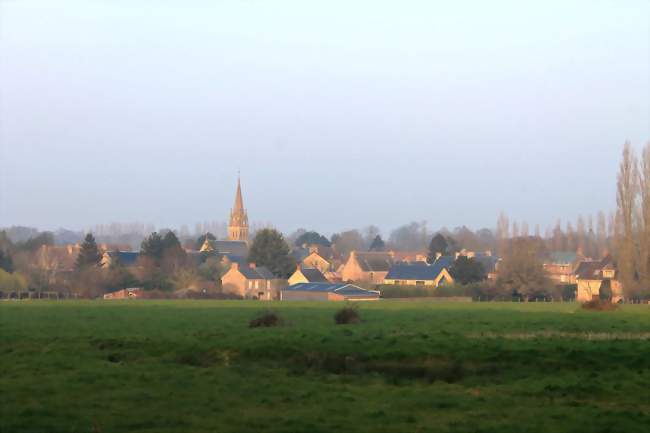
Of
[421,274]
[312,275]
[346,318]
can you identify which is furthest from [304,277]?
[346,318]

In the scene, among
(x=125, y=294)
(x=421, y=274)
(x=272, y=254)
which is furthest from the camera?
(x=421, y=274)

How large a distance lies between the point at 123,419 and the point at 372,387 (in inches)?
247

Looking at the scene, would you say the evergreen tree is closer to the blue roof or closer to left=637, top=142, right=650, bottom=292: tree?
the blue roof

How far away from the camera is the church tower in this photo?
186 meters

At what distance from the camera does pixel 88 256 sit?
108 metres

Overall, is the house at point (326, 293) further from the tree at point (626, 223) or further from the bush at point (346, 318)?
the bush at point (346, 318)

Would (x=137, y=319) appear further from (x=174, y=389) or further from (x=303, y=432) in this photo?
(x=303, y=432)

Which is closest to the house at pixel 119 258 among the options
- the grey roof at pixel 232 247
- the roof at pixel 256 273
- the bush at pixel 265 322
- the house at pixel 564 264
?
the roof at pixel 256 273

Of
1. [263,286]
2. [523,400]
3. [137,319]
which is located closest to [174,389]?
[523,400]

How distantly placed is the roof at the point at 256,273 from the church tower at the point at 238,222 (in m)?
76.3

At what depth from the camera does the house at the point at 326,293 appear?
307 ft

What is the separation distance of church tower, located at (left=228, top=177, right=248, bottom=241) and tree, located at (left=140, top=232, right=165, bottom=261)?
74.4 metres

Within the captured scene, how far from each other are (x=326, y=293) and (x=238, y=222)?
9225cm

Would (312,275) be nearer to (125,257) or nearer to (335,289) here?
(335,289)
